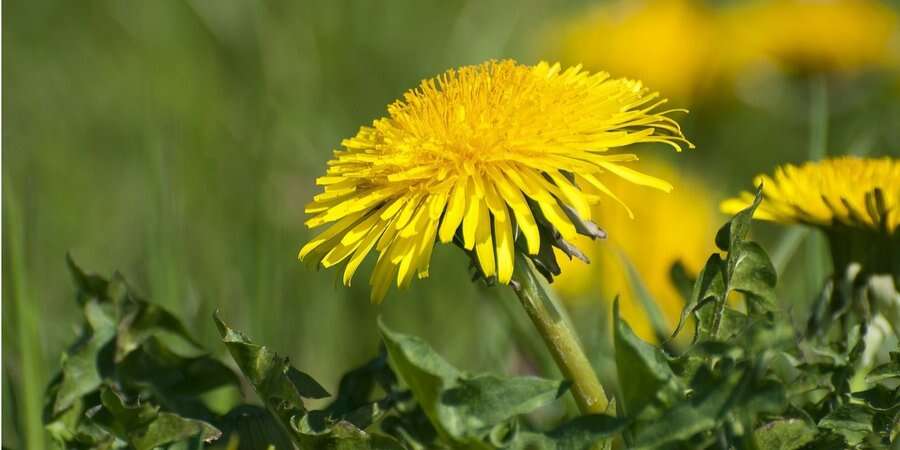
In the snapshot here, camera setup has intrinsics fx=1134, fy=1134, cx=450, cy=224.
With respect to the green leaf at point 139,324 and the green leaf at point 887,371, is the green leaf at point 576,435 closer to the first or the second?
the green leaf at point 887,371

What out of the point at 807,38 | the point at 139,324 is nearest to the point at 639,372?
the point at 139,324

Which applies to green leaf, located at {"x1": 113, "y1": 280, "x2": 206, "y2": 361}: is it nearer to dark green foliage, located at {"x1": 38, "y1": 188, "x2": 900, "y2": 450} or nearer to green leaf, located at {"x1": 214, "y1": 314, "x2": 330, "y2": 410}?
dark green foliage, located at {"x1": 38, "y1": 188, "x2": 900, "y2": 450}

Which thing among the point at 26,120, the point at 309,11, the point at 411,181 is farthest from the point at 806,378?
the point at 309,11

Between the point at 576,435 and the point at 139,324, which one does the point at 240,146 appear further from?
the point at 576,435

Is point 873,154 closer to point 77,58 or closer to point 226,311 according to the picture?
point 226,311

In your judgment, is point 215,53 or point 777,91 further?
point 215,53

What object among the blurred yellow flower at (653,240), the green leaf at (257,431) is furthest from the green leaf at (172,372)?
the blurred yellow flower at (653,240)
